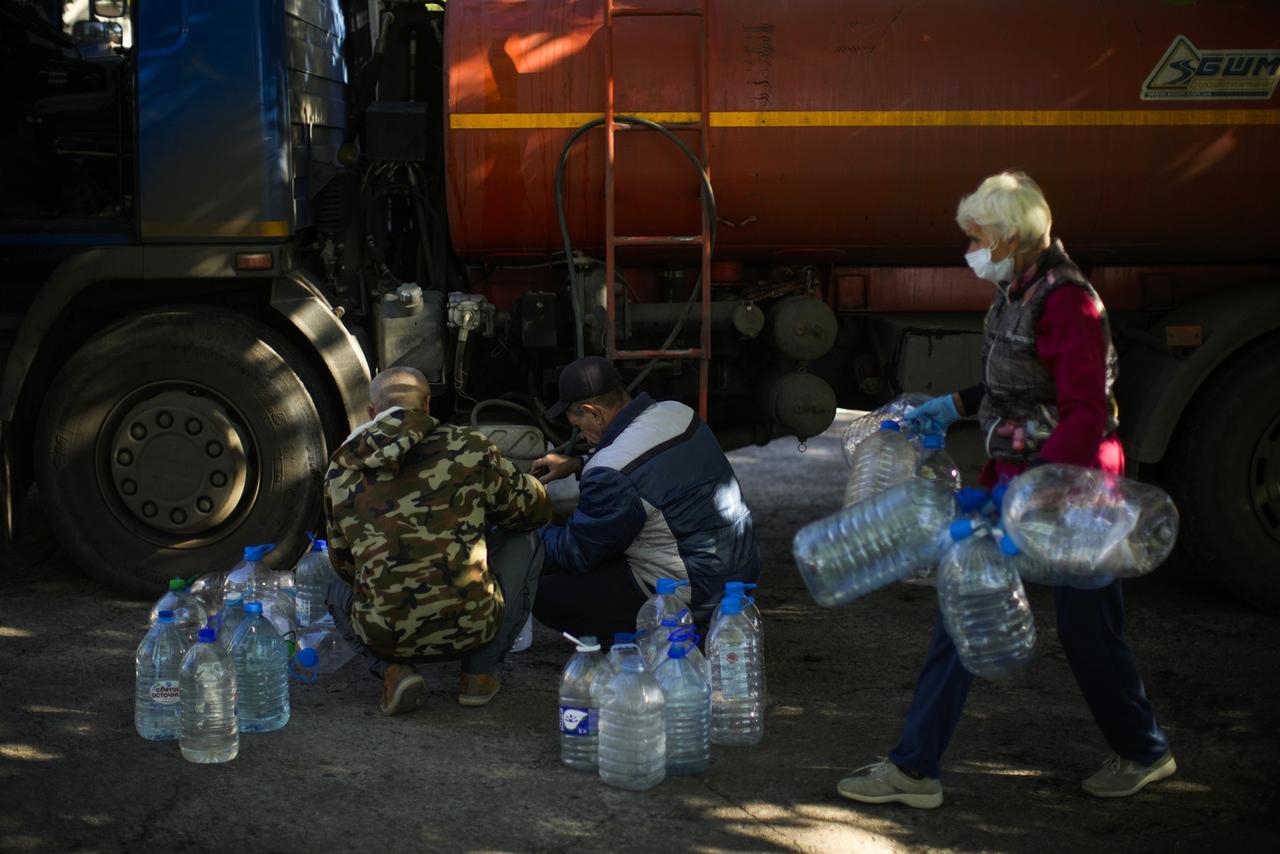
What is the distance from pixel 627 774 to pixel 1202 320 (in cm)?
349

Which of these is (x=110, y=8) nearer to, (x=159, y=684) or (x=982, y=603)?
(x=159, y=684)

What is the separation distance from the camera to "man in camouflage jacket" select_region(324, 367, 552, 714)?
4883 mm

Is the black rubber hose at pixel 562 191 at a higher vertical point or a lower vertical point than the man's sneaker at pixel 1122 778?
higher

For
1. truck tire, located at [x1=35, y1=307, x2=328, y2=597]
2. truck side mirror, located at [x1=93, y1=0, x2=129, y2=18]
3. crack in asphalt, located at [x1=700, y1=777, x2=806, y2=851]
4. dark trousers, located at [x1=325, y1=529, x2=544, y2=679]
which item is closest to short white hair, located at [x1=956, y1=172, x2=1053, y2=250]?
crack in asphalt, located at [x1=700, y1=777, x2=806, y2=851]

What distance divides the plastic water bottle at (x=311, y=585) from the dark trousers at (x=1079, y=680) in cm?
257

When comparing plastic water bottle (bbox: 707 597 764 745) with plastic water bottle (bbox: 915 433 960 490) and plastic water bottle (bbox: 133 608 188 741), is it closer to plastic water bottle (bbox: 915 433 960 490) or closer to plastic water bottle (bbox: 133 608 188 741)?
plastic water bottle (bbox: 915 433 960 490)

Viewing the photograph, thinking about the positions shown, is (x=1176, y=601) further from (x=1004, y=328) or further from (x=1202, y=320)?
(x=1004, y=328)

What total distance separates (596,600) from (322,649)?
1092mm

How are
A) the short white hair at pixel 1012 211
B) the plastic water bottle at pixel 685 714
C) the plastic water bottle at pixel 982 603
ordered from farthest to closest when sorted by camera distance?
the plastic water bottle at pixel 685 714 → the short white hair at pixel 1012 211 → the plastic water bottle at pixel 982 603

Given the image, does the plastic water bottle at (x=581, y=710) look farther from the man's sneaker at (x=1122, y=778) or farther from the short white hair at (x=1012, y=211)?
the short white hair at (x=1012, y=211)

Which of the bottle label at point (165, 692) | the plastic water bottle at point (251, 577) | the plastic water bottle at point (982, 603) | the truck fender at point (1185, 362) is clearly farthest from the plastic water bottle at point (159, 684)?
the truck fender at point (1185, 362)

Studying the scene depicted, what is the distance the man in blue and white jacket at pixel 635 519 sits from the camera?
5207mm

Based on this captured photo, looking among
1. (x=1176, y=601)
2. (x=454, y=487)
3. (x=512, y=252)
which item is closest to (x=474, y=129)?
(x=512, y=252)

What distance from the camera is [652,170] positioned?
21.0ft
